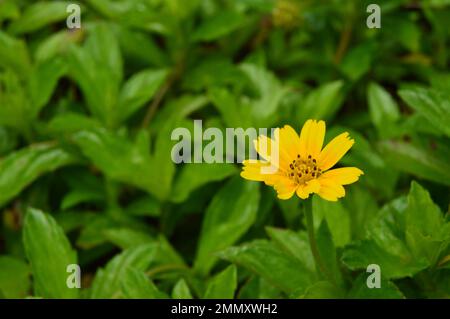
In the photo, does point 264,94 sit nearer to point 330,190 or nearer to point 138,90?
point 138,90

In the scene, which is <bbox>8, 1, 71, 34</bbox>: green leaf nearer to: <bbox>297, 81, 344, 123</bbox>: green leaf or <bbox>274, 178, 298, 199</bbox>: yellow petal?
<bbox>297, 81, 344, 123</bbox>: green leaf

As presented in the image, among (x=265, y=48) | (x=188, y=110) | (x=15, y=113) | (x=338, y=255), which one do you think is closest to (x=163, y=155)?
(x=188, y=110)

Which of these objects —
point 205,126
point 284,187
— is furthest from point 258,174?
point 205,126

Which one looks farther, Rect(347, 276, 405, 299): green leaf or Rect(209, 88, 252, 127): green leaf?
Rect(209, 88, 252, 127): green leaf

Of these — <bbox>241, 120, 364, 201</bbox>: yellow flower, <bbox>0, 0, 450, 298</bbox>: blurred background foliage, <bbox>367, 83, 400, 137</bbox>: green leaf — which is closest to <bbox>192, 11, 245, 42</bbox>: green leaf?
<bbox>0, 0, 450, 298</bbox>: blurred background foliage

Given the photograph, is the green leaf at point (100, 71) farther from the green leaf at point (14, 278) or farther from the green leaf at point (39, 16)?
the green leaf at point (14, 278)

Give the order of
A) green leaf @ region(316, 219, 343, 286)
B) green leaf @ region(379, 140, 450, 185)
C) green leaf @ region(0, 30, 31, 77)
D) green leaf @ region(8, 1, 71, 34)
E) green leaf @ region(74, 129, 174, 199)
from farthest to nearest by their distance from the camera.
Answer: green leaf @ region(8, 1, 71, 34) < green leaf @ region(0, 30, 31, 77) < green leaf @ region(74, 129, 174, 199) < green leaf @ region(379, 140, 450, 185) < green leaf @ region(316, 219, 343, 286)
